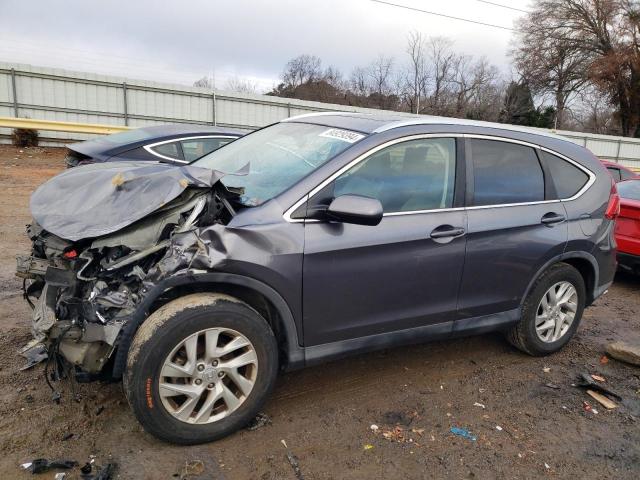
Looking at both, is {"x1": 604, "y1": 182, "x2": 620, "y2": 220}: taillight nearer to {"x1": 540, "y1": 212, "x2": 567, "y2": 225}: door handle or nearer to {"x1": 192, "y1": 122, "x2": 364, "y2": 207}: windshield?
{"x1": 540, "y1": 212, "x2": 567, "y2": 225}: door handle

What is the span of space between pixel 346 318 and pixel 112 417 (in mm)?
1497

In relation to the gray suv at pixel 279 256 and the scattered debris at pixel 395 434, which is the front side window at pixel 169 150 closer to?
the gray suv at pixel 279 256

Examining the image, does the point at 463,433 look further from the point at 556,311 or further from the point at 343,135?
the point at 343,135

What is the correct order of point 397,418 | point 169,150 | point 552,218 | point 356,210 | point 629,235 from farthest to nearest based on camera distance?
point 169,150, point 629,235, point 552,218, point 397,418, point 356,210

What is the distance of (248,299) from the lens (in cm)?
295

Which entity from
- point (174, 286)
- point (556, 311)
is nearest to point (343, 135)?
point (174, 286)

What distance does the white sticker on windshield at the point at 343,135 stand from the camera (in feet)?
10.7

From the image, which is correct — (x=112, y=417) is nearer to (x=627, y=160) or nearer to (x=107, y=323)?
(x=107, y=323)

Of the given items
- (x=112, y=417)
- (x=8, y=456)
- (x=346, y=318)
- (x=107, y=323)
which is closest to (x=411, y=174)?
(x=346, y=318)

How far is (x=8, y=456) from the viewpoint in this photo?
2.61m

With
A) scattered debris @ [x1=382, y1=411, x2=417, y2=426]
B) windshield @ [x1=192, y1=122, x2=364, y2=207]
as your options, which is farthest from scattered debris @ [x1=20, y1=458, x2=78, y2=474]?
scattered debris @ [x1=382, y1=411, x2=417, y2=426]

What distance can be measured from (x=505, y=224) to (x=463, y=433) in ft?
4.83

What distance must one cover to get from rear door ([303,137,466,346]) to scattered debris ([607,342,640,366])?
1.77 metres

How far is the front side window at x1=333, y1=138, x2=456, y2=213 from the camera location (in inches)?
124
